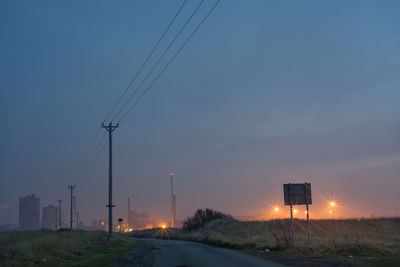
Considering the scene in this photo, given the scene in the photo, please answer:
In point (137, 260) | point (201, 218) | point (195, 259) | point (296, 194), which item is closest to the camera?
point (195, 259)

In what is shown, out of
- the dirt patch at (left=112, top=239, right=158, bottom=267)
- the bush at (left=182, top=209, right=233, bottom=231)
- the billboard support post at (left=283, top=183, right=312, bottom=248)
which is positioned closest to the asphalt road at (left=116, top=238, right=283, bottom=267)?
the dirt patch at (left=112, top=239, right=158, bottom=267)

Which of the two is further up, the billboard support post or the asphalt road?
the billboard support post

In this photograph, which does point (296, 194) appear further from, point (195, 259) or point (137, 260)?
point (137, 260)

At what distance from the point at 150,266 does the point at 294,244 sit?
1121cm

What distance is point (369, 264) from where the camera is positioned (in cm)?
1698

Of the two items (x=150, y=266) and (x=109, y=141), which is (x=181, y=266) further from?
(x=109, y=141)

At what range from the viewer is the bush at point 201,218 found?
61.7m

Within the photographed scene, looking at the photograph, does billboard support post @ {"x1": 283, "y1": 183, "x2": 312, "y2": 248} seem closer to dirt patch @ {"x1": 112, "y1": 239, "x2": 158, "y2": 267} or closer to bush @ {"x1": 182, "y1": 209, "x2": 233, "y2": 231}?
dirt patch @ {"x1": 112, "y1": 239, "x2": 158, "y2": 267}

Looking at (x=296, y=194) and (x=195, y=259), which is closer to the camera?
(x=195, y=259)

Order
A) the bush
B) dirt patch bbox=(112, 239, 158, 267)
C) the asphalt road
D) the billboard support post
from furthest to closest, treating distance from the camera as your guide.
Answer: the bush < the billboard support post < dirt patch bbox=(112, 239, 158, 267) < the asphalt road

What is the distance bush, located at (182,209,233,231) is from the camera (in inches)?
2429

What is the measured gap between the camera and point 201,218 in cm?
6319

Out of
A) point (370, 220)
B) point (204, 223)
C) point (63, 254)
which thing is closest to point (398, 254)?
point (63, 254)

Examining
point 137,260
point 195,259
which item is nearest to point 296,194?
point 195,259
